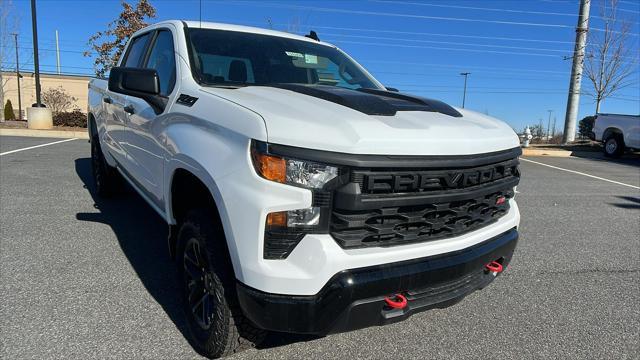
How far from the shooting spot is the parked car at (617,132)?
14.8 metres

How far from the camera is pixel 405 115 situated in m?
2.35

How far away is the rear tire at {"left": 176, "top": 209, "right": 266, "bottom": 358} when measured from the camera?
2162mm

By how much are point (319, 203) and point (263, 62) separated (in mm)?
1784

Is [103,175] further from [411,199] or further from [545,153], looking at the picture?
[545,153]

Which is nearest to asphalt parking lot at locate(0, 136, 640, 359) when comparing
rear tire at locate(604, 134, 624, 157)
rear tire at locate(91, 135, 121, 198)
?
rear tire at locate(91, 135, 121, 198)

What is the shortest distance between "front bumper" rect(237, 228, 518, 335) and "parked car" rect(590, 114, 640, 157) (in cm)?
1592

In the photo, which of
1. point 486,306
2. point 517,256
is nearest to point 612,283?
point 517,256

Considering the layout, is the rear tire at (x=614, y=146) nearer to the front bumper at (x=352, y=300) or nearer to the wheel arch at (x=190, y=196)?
the front bumper at (x=352, y=300)

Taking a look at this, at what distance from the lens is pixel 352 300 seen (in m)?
1.92

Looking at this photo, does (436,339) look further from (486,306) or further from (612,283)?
(612,283)

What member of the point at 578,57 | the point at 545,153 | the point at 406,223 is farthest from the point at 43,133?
the point at 578,57

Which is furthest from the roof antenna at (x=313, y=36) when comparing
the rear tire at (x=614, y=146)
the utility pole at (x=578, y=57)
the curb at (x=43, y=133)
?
the utility pole at (x=578, y=57)

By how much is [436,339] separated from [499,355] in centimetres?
36

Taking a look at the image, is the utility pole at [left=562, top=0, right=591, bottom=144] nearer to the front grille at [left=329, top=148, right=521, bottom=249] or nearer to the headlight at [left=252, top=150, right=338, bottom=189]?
the front grille at [left=329, top=148, right=521, bottom=249]
